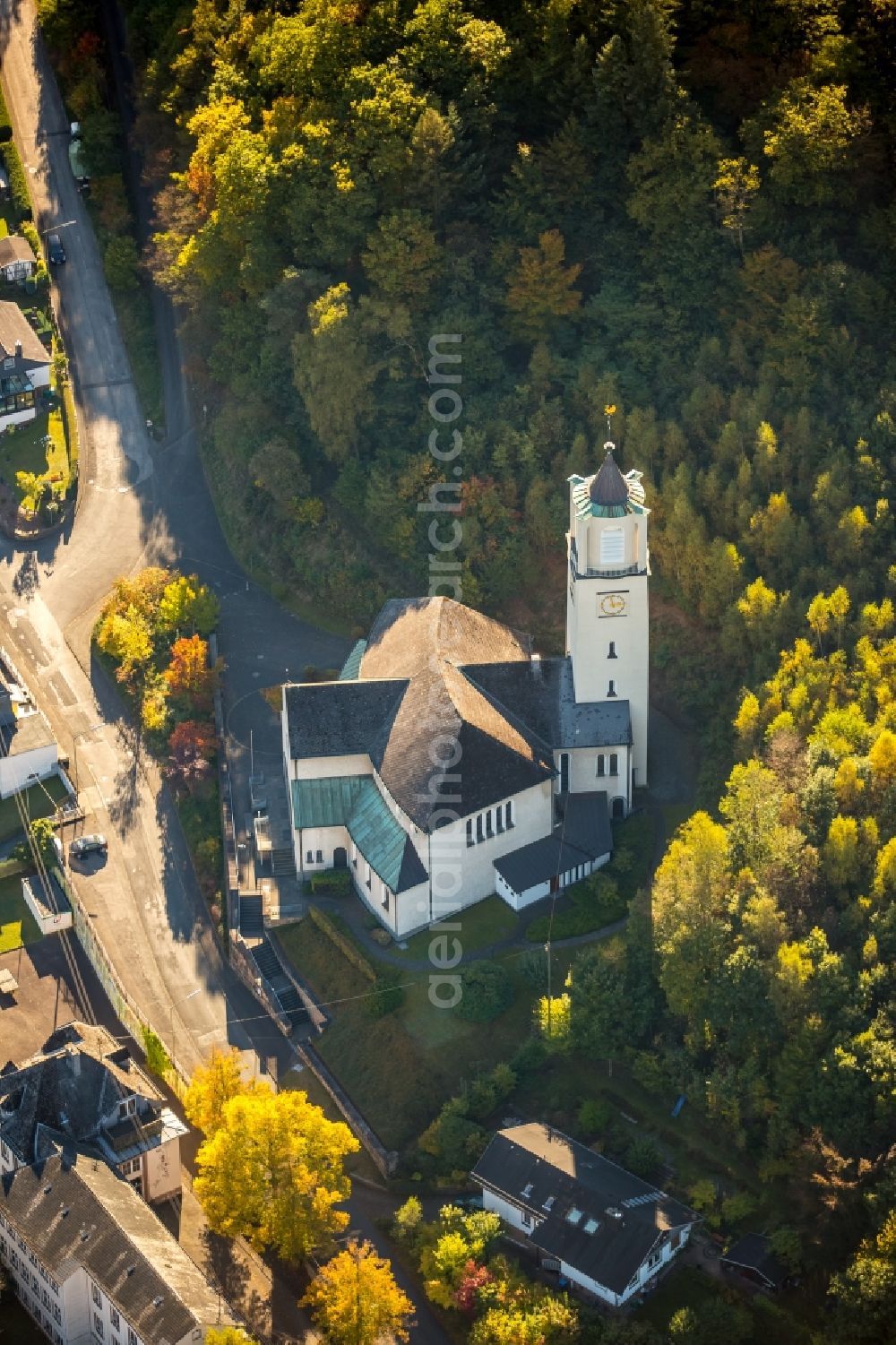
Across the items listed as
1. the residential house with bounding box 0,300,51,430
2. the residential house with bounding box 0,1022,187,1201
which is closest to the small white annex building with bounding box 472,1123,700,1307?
the residential house with bounding box 0,1022,187,1201

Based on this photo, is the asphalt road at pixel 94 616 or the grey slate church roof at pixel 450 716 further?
the asphalt road at pixel 94 616

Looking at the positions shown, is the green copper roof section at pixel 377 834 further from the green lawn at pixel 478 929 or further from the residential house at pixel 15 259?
the residential house at pixel 15 259

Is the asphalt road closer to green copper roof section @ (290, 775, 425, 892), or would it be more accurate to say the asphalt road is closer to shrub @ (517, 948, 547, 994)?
green copper roof section @ (290, 775, 425, 892)

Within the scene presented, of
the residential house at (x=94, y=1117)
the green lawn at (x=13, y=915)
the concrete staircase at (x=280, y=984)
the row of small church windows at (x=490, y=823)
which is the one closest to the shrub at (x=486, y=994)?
the row of small church windows at (x=490, y=823)

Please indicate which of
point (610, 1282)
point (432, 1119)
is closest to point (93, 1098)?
point (432, 1119)

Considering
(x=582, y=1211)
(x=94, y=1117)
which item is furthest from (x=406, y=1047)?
(x=94, y=1117)

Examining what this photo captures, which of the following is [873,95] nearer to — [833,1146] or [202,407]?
[202,407]

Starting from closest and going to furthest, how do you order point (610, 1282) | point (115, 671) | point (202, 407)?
point (610, 1282) → point (115, 671) → point (202, 407)
